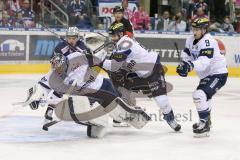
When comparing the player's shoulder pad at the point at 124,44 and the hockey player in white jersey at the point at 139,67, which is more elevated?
the player's shoulder pad at the point at 124,44

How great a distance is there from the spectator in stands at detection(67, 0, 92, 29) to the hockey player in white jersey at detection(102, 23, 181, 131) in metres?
7.82

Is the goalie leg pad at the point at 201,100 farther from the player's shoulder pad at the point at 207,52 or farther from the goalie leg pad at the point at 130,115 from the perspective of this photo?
the goalie leg pad at the point at 130,115

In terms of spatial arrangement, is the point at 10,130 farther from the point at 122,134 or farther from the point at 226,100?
the point at 226,100

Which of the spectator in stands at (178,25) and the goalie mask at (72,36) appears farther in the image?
the spectator in stands at (178,25)

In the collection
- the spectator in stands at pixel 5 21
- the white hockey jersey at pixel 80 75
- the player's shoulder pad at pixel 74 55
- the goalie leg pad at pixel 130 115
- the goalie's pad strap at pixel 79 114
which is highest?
the player's shoulder pad at pixel 74 55

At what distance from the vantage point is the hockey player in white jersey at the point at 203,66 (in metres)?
6.74

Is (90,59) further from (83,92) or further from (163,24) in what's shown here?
(163,24)

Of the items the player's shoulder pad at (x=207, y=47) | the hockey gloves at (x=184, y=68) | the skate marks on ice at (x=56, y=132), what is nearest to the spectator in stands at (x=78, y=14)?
the skate marks on ice at (x=56, y=132)

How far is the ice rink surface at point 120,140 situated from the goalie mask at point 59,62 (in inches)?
27.0

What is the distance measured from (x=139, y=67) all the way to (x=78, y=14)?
833 centimetres

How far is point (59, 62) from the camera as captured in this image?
6809 mm

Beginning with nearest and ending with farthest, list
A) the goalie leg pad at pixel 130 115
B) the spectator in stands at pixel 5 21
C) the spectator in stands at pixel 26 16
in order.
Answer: the goalie leg pad at pixel 130 115, the spectator in stands at pixel 5 21, the spectator in stands at pixel 26 16

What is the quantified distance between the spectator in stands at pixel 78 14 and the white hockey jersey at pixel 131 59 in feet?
25.8

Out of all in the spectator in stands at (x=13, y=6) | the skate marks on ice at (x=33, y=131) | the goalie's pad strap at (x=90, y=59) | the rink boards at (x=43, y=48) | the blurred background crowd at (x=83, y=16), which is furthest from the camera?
the spectator in stands at (x=13, y=6)
